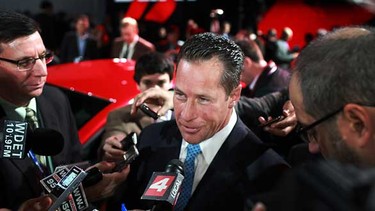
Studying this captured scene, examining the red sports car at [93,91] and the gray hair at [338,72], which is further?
the red sports car at [93,91]

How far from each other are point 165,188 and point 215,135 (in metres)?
0.47

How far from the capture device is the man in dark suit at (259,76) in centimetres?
443

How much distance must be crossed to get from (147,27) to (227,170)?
12717 millimetres

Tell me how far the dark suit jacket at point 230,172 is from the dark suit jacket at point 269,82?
2325 millimetres

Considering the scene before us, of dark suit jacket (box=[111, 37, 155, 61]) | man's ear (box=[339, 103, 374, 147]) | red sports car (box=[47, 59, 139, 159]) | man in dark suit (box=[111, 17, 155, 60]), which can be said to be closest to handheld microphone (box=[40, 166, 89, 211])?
man's ear (box=[339, 103, 374, 147])

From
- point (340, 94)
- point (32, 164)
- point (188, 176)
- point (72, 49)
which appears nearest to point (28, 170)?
point (32, 164)

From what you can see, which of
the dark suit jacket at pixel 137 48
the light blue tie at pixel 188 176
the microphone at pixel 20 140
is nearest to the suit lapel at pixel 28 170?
the microphone at pixel 20 140

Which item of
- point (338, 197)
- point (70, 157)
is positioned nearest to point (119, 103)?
point (70, 157)

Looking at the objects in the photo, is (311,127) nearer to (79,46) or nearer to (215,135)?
(215,135)

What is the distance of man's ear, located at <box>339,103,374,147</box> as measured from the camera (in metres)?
1.28

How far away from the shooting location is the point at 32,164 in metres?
2.40

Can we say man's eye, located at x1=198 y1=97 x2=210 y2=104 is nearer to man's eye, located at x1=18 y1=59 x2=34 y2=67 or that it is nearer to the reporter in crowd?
the reporter in crowd

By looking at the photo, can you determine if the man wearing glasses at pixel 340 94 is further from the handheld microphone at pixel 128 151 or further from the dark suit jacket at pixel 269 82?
the dark suit jacket at pixel 269 82

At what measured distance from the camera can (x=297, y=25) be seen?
38.6 feet
